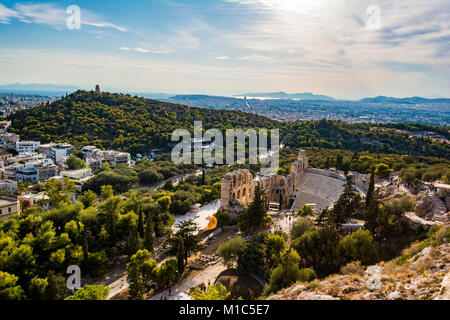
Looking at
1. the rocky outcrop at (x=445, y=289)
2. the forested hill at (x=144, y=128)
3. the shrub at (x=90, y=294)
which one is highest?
the forested hill at (x=144, y=128)

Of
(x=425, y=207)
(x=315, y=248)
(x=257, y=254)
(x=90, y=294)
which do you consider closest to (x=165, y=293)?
(x=90, y=294)

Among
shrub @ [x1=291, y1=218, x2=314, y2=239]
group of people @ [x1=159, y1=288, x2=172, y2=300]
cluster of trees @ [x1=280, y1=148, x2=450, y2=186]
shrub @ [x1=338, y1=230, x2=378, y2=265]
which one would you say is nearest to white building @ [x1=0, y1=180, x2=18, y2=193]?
group of people @ [x1=159, y1=288, x2=172, y2=300]

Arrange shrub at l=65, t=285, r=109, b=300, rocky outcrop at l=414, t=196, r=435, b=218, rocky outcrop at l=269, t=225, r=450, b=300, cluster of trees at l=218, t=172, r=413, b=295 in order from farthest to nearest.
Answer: rocky outcrop at l=414, t=196, r=435, b=218 < shrub at l=65, t=285, r=109, b=300 < cluster of trees at l=218, t=172, r=413, b=295 < rocky outcrop at l=269, t=225, r=450, b=300

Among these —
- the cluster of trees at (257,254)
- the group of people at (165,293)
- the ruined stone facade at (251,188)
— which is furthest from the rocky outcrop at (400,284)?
the ruined stone facade at (251,188)

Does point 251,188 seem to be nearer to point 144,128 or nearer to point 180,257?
point 180,257

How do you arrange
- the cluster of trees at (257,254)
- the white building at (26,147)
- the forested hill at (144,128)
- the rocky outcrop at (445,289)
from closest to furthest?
1. the rocky outcrop at (445,289)
2. the cluster of trees at (257,254)
3. the white building at (26,147)
4. the forested hill at (144,128)

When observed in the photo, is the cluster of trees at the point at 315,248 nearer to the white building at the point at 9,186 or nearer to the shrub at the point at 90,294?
the shrub at the point at 90,294

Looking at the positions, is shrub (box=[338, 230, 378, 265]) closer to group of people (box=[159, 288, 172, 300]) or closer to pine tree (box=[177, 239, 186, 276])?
pine tree (box=[177, 239, 186, 276])
